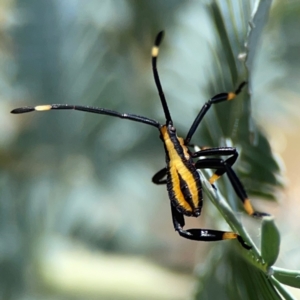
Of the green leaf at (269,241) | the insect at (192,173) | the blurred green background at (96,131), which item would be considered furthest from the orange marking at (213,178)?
the blurred green background at (96,131)

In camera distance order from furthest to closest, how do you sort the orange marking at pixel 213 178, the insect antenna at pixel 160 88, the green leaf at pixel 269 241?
the insect antenna at pixel 160 88
the orange marking at pixel 213 178
the green leaf at pixel 269 241

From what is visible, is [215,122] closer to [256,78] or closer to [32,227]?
[256,78]

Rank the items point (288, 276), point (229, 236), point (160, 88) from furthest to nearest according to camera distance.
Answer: point (160, 88)
point (229, 236)
point (288, 276)

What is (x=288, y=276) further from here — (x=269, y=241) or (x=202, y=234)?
(x=202, y=234)

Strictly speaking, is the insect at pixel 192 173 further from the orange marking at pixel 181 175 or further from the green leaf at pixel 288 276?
the green leaf at pixel 288 276

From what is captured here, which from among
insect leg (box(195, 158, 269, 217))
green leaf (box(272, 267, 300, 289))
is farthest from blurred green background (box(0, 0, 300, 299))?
green leaf (box(272, 267, 300, 289))

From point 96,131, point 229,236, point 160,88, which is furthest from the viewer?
point 96,131

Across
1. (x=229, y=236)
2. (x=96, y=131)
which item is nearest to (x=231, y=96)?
(x=229, y=236)

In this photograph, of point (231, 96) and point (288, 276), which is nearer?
point (288, 276)

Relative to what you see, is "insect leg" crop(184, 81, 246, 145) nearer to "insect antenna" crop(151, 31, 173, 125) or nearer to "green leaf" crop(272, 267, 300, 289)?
"insect antenna" crop(151, 31, 173, 125)
